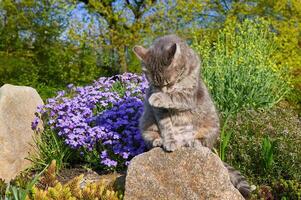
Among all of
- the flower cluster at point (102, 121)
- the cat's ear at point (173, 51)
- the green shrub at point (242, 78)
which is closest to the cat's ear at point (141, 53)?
the cat's ear at point (173, 51)

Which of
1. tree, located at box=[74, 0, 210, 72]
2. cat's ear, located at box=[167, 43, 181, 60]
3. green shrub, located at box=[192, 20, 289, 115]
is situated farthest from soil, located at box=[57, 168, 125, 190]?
tree, located at box=[74, 0, 210, 72]

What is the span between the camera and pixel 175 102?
4.05m

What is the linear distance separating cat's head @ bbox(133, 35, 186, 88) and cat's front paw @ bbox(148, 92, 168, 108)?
93 millimetres

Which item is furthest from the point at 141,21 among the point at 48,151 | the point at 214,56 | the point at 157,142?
the point at 157,142

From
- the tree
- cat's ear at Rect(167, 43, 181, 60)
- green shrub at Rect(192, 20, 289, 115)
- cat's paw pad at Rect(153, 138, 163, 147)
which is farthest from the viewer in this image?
the tree

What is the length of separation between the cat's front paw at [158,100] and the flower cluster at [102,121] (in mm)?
1709

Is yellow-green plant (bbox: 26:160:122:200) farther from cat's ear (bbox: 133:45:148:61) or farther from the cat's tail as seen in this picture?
cat's ear (bbox: 133:45:148:61)

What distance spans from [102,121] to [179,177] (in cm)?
205

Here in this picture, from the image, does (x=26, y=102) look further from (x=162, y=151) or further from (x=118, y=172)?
(x=162, y=151)

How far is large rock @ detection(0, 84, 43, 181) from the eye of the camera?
5.96m

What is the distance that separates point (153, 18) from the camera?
1476 cm

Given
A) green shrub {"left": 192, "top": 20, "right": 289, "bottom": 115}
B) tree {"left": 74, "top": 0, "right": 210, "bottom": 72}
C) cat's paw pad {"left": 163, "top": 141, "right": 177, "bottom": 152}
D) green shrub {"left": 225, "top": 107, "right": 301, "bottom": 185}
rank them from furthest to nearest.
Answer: tree {"left": 74, "top": 0, "right": 210, "bottom": 72} → green shrub {"left": 192, "top": 20, "right": 289, "bottom": 115} → green shrub {"left": 225, "top": 107, "right": 301, "bottom": 185} → cat's paw pad {"left": 163, "top": 141, "right": 177, "bottom": 152}

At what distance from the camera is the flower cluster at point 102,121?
19.0 ft

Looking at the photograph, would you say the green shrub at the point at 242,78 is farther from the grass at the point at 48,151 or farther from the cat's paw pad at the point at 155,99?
the cat's paw pad at the point at 155,99
